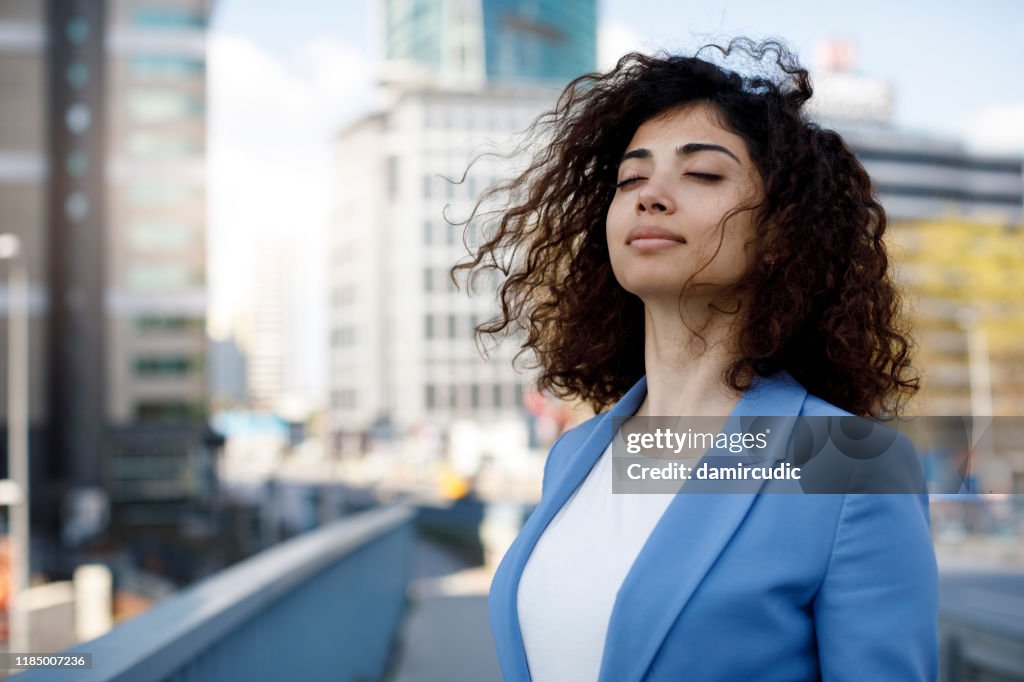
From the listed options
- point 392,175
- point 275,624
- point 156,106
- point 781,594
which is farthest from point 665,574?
point 392,175

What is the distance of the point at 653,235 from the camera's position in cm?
169

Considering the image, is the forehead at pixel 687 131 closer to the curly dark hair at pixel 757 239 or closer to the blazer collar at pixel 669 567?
the curly dark hair at pixel 757 239

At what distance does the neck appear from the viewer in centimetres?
172

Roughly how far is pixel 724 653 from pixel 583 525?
0.43 meters

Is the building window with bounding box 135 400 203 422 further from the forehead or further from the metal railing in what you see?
the forehead

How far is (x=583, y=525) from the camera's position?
1727mm

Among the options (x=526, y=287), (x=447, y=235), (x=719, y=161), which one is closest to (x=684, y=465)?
(x=719, y=161)

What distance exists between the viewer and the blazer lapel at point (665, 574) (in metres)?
1.39

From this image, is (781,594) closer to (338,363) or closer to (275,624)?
(275,624)

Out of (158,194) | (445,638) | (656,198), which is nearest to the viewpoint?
(656,198)

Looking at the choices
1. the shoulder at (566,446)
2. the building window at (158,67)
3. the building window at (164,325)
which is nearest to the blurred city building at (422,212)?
the building window at (158,67)

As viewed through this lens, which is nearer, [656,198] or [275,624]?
[656,198]

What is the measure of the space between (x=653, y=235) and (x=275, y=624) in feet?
8.16

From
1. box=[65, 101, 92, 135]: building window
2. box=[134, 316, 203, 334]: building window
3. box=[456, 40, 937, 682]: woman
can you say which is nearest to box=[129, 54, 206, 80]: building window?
box=[65, 101, 92, 135]: building window
